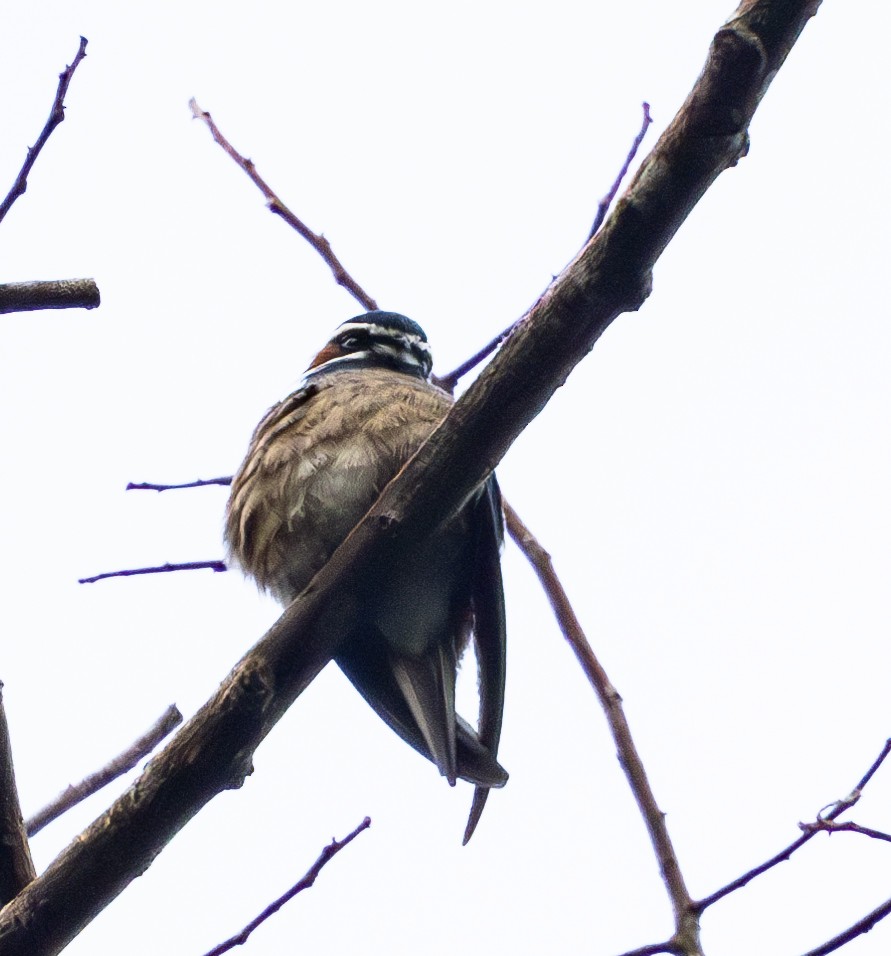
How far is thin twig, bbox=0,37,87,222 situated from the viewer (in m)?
2.58

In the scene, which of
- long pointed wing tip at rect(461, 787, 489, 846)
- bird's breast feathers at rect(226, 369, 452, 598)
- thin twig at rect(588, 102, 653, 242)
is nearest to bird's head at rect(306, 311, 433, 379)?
bird's breast feathers at rect(226, 369, 452, 598)

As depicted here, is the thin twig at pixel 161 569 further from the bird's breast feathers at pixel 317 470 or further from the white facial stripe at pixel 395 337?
the white facial stripe at pixel 395 337

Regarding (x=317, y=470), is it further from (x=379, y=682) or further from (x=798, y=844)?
(x=798, y=844)

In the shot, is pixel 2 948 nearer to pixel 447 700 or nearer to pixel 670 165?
pixel 447 700

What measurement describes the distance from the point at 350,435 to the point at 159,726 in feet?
3.90

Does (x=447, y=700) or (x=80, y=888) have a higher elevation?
(x=447, y=700)

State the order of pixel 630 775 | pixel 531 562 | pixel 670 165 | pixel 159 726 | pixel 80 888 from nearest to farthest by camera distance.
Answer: pixel 670 165 < pixel 80 888 < pixel 630 775 < pixel 159 726 < pixel 531 562

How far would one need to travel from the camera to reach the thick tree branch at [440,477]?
2.34 m

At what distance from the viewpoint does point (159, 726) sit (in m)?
3.27

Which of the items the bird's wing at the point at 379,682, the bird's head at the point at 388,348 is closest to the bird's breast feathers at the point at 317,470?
the bird's wing at the point at 379,682

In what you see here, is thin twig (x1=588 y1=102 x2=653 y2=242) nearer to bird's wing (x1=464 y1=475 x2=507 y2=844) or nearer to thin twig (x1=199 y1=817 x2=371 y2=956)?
bird's wing (x1=464 y1=475 x2=507 y2=844)

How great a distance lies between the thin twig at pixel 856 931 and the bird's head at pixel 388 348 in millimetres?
3050

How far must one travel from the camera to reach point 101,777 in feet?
10.6

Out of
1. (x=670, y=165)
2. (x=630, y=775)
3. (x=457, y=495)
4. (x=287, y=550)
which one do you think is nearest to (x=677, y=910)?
(x=630, y=775)
